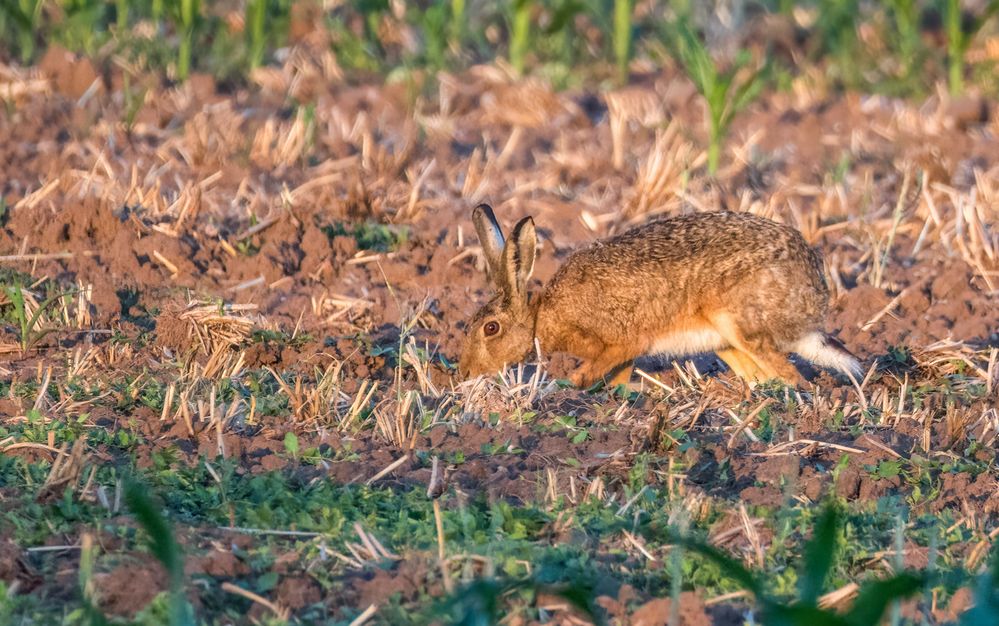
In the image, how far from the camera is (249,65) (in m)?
12.7

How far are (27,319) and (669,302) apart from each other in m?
3.08

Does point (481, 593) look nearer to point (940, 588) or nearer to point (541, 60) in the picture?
point (940, 588)

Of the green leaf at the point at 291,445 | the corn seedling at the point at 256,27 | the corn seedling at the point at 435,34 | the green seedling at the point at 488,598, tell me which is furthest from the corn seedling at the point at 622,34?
the green seedling at the point at 488,598

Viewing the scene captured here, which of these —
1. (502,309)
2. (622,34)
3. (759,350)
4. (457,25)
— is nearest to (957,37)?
(622,34)

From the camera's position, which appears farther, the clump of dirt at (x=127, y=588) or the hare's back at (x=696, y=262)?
the hare's back at (x=696, y=262)

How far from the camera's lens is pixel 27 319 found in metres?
6.82

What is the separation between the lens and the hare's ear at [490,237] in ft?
23.8

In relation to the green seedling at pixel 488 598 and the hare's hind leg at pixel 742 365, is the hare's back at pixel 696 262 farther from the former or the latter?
the green seedling at pixel 488 598

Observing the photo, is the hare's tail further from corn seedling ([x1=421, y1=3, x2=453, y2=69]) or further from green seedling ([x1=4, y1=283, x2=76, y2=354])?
corn seedling ([x1=421, y1=3, x2=453, y2=69])

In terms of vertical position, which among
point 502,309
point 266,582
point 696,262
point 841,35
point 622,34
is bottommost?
point 841,35

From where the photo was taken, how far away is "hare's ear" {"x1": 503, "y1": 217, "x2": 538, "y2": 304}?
7133 mm

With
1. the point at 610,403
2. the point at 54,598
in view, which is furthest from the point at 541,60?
the point at 54,598

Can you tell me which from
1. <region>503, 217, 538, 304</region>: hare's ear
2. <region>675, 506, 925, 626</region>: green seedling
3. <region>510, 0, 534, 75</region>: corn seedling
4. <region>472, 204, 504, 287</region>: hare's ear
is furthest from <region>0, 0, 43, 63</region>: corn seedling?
<region>675, 506, 925, 626</region>: green seedling

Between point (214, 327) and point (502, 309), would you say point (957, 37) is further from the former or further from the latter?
point (214, 327)
